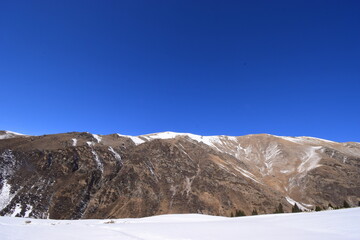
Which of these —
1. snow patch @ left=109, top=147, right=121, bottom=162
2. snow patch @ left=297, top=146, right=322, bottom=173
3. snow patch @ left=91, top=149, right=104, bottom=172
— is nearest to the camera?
snow patch @ left=91, top=149, right=104, bottom=172

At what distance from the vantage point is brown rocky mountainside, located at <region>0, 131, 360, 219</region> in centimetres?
5469

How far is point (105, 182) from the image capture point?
211 ft

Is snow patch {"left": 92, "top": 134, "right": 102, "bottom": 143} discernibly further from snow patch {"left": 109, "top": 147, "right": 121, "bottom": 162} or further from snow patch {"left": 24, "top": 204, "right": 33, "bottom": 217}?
snow patch {"left": 24, "top": 204, "right": 33, "bottom": 217}

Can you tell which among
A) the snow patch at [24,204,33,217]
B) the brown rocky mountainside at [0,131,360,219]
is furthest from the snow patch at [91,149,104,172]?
the snow patch at [24,204,33,217]

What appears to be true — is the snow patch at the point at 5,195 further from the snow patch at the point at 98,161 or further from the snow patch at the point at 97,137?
the snow patch at the point at 97,137

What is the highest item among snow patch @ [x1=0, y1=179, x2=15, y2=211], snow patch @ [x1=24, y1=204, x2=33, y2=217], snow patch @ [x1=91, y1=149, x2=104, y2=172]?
snow patch @ [x1=91, y1=149, x2=104, y2=172]

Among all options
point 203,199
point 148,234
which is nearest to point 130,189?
point 203,199

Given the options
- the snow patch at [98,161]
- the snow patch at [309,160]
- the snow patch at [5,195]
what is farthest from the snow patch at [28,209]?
the snow patch at [309,160]

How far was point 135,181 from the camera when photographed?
6444cm

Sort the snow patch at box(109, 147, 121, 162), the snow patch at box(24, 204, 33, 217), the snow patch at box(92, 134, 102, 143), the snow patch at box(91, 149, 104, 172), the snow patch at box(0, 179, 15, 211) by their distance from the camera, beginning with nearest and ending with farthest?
the snow patch at box(24, 204, 33, 217) → the snow patch at box(0, 179, 15, 211) → the snow patch at box(91, 149, 104, 172) → the snow patch at box(109, 147, 121, 162) → the snow patch at box(92, 134, 102, 143)

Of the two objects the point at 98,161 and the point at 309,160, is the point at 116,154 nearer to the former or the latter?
the point at 98,161

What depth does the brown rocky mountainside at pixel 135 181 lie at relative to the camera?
5469cm

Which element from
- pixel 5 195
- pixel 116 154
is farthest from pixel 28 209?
pixel 116 154

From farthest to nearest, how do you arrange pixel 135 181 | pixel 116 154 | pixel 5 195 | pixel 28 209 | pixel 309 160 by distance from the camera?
pixel 309 160 < pixel 116 154 < pixel 135 181 < pixel 5 195 < pixel 28 209
